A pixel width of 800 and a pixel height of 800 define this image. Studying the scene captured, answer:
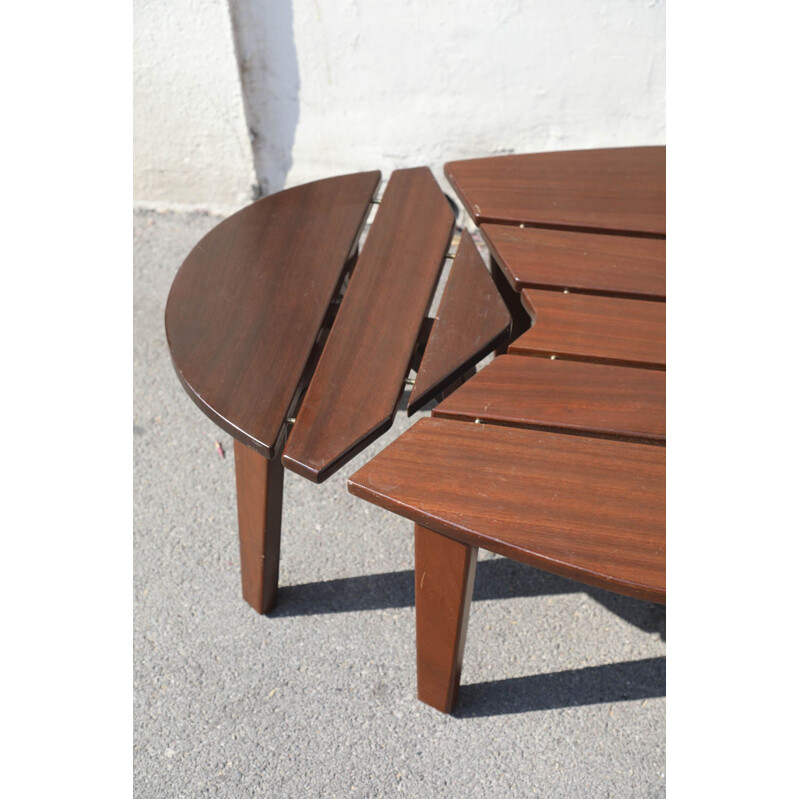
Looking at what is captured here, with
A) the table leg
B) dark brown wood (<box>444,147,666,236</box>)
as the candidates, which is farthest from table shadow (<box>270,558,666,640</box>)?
dark brown wood (<box>444,147,666,236</box>)

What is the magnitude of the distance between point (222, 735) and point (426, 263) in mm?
943

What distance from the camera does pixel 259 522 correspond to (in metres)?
1.56

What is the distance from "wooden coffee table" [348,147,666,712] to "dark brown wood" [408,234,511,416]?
0.05 meters

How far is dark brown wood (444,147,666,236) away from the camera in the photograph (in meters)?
1.65

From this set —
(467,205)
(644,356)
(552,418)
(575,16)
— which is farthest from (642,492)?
(575,16)

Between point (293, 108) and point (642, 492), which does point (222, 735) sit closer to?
point (642, 492)

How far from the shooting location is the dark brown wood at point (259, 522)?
148 centimetres

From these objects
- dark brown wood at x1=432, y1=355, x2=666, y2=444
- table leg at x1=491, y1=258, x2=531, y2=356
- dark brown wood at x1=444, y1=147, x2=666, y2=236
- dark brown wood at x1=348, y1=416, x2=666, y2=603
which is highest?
dark brown wood at x1=444, y1=147, x2=666, y2=236

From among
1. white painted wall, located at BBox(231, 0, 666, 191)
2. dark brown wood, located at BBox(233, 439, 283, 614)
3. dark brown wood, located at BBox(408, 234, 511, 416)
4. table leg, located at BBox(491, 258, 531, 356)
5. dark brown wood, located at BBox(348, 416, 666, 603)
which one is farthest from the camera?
white painted wall, located at BBox(231, 0, 666, 191)

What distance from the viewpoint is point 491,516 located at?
1146 mm

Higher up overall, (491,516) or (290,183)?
(491,516)

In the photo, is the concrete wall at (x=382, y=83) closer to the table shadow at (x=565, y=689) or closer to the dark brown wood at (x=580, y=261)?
the dark brown wood at (x=580, y=261)

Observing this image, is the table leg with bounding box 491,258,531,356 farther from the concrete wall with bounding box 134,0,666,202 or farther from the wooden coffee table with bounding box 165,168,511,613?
the concrete wall with bounding box 134,0,666,202

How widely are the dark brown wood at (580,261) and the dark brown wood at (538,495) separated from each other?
0.38m
